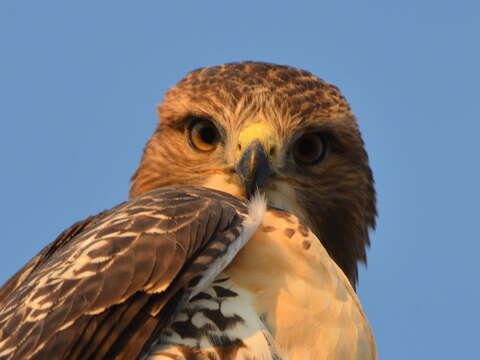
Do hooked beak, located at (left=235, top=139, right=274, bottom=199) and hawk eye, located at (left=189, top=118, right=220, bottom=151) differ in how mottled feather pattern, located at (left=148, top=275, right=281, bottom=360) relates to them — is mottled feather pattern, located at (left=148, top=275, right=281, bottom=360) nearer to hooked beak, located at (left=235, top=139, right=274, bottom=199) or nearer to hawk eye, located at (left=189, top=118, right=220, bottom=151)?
hooked beak, located at (left=235, top=139, right=274, bottom=199)

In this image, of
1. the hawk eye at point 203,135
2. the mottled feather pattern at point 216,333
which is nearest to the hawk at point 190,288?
the mottled feather pattern at point 216,333

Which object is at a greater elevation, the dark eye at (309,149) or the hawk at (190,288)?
the dark eye at (309,149)

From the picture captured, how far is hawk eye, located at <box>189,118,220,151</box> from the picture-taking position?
18.0ft

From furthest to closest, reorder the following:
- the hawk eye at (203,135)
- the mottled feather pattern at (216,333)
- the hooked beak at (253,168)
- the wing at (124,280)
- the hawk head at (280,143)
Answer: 1. the hawk eye at (203,135)
2. the hawk head at (280,143)
3. the hooked beak at (253,168)
4. the mottled feather pattern at (216,333)
5. the wing at (124,280)

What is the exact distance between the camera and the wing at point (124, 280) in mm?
3395

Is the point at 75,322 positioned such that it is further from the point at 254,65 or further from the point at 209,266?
the point at 254,65

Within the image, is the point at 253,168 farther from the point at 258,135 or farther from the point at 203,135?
the point at 203,135

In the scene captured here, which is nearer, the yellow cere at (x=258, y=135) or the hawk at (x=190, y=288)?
the hawk at (x=190, y=288)

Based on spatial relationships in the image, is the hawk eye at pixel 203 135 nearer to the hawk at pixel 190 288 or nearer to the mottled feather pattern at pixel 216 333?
the hawk at pixel 190 288

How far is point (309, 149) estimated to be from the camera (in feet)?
18.6

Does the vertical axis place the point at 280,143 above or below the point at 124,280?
above

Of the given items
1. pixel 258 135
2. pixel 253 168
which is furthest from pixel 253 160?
pixel 258 135

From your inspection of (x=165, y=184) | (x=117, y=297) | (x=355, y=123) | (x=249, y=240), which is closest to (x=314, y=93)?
(x=355, y=123)

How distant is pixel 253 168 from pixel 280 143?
49 centimetres
